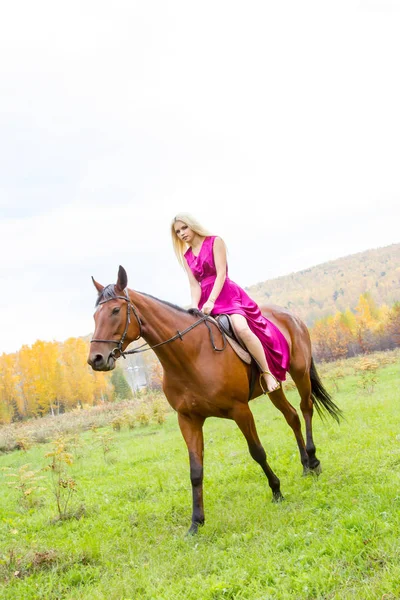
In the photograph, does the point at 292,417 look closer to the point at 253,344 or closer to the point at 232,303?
the point at 253,344

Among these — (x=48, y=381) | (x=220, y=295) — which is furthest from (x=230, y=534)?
(x=48, y=381)

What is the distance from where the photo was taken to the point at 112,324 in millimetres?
4703

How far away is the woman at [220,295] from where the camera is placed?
18.6ft

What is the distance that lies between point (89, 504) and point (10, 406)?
58.2m

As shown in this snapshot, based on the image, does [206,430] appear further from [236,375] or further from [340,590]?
[340,590]

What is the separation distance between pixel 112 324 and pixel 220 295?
176cm

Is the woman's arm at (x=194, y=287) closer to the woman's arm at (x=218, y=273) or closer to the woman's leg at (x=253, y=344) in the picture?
the woman's arm at (x=218, y=273)

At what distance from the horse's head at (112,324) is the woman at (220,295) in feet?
3.69

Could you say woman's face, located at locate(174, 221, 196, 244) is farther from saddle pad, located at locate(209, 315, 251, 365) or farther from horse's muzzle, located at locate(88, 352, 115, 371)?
horse's muzzle, located at locate(88, 352, 115, 371)

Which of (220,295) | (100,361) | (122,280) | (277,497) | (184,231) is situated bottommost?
(277,497)

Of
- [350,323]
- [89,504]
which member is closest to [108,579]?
[89,504]

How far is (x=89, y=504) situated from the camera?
707 cm

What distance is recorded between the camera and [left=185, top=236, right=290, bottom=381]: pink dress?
5.81 meters

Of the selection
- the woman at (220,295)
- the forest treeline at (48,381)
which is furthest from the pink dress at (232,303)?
the forest treeline at (48,381)
